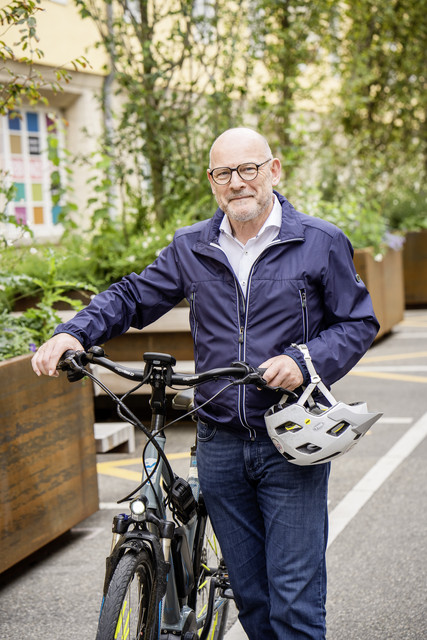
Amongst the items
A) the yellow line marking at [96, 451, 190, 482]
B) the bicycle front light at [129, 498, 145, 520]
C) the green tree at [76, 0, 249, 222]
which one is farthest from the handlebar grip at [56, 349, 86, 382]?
the green tree at [76, 0, 249, 222]

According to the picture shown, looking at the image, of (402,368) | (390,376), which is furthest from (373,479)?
(402,368)

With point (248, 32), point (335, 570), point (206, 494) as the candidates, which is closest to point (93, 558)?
point (335, 570)

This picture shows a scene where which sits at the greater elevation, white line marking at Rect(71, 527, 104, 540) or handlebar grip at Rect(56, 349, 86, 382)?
handlebar grip at Rect(56, 349, 86, 382)

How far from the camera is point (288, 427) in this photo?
9.14ft

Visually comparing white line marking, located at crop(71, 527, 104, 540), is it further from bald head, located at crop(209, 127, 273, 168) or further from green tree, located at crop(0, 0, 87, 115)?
bald head, located at crop(209, 127, 273, 168)

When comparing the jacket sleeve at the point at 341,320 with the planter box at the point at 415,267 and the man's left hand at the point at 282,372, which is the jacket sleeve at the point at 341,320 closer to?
the man's left hand at the point at 282,372

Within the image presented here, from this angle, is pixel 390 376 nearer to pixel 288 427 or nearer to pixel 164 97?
pixel 164 97

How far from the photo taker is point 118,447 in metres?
6.64

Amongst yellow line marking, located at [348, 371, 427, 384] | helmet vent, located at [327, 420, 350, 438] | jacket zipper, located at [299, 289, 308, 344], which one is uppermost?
jacket zipper, located at [299, 289, 308, 344]

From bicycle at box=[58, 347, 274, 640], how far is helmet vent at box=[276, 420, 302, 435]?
176 mm

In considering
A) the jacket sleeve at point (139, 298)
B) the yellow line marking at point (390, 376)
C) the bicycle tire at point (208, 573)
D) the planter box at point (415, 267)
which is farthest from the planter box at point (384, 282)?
the jacket sleeve at point (139, 298)

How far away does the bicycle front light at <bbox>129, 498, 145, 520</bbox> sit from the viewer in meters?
2.74

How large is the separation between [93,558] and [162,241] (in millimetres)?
3741

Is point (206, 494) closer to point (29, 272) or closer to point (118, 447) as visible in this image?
point (118, 447)
